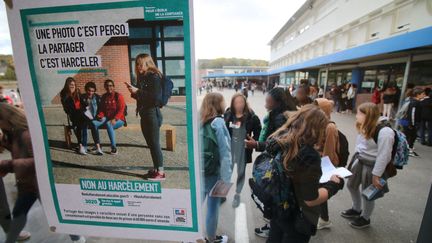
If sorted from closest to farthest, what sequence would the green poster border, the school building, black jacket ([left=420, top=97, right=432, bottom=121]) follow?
the green poster border
black jacket ([left=420, top=97, right=432, bottom=121])
the school building

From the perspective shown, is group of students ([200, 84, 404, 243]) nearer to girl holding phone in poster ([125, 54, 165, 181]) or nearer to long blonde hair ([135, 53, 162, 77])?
girl holding phone in poster ([125, 54, 165, 181])

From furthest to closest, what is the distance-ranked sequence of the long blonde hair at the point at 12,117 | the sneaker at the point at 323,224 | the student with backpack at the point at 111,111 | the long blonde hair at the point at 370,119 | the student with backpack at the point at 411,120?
1. the student with backpack at the point at 411,120
2. the sneaker at the point at 323,224
3. the long blonde hair at the point at 370,119
4. the long blonde hair at the point at 12,117
5. the student with backpack at the point at 111,111

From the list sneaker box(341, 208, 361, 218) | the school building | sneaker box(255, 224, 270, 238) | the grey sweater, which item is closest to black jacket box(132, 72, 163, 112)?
sneaker box(255, 224, 270, 238)

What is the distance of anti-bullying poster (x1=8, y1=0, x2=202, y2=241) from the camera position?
0.84m

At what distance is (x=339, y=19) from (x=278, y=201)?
56.5 feet

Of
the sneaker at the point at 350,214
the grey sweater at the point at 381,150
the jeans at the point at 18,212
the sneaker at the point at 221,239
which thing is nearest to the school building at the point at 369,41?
the grey sweater at the point at 381,150

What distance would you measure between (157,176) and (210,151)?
0.99 meters

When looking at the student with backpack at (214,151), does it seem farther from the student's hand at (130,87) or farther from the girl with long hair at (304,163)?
the student's hand at (130,87)

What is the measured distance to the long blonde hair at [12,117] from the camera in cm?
168

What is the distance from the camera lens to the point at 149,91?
2.89 feet

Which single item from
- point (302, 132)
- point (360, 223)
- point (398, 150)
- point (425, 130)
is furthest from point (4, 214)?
point (425, 130)

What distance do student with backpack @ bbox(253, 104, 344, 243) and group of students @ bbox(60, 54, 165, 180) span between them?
894mm

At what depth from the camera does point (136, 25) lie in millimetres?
830

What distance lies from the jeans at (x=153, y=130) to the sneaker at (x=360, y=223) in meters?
2.96
